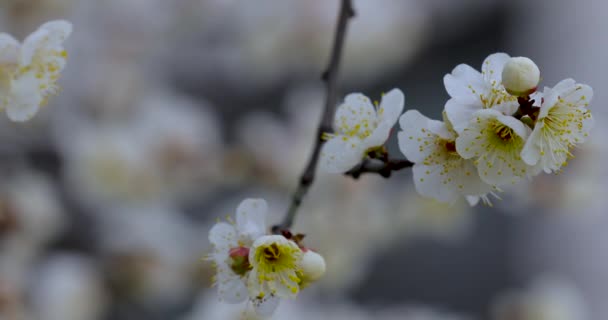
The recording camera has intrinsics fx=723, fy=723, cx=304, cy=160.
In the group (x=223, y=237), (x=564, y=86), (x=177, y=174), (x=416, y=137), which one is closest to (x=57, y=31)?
(x=223, y=237)

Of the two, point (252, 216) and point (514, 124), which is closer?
point (514, 124)

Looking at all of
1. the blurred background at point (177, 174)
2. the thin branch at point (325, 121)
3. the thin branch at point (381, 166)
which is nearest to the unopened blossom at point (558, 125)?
the thin branch at point (381, 166)

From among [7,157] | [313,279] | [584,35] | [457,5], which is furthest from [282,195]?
[584,35]

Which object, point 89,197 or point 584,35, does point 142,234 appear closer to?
point 89,197

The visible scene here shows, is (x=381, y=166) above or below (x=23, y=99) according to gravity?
below

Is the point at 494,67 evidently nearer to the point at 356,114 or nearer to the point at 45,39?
the point at 356,114

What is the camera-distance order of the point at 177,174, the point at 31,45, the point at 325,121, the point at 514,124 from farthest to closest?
the point at 177,174 < the point at 325,121 < the point at 31,45 < the point at 514,124

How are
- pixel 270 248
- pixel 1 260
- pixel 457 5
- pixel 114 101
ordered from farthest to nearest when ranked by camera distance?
pixel 457 5 < pixel 114 101 < pixel 1 260 < pixel 270 248
